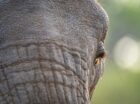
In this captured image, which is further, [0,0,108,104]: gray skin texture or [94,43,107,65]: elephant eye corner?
[94,43,107,65]: elephant eye corner

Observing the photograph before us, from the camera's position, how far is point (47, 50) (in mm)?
6637

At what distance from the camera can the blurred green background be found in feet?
93.1

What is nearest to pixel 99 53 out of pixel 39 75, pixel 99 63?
pixel 99 63

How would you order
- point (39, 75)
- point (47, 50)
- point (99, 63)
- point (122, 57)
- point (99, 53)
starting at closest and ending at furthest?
1. point (39, 75)
2. point (47, 50)
3. point (99, 53)
4. point (99, 63)
5. point (122, 57)

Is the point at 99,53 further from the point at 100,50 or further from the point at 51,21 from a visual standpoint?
the point at 51,21

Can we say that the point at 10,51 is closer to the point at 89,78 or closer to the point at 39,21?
the point at 39,21

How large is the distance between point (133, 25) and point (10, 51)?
33.7m

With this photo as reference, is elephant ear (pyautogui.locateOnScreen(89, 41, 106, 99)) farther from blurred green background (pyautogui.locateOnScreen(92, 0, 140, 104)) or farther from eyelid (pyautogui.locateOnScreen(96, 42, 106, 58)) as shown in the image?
blurred green background (pyautogui.locateOnScreen(92, 0, 140, 104))

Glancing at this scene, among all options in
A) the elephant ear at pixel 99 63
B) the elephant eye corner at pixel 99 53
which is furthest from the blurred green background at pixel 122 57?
the elephant eye corner at pixel 99 53

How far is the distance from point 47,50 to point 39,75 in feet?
0.65

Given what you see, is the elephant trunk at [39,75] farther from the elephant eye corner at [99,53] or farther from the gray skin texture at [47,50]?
the elephant eye corner at [99,53]

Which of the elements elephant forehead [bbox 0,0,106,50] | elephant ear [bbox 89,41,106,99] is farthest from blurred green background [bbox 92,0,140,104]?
elephant forehead [bbox 0,0,106,50]

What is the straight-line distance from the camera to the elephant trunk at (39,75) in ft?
21.3

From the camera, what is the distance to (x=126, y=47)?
130 ft
